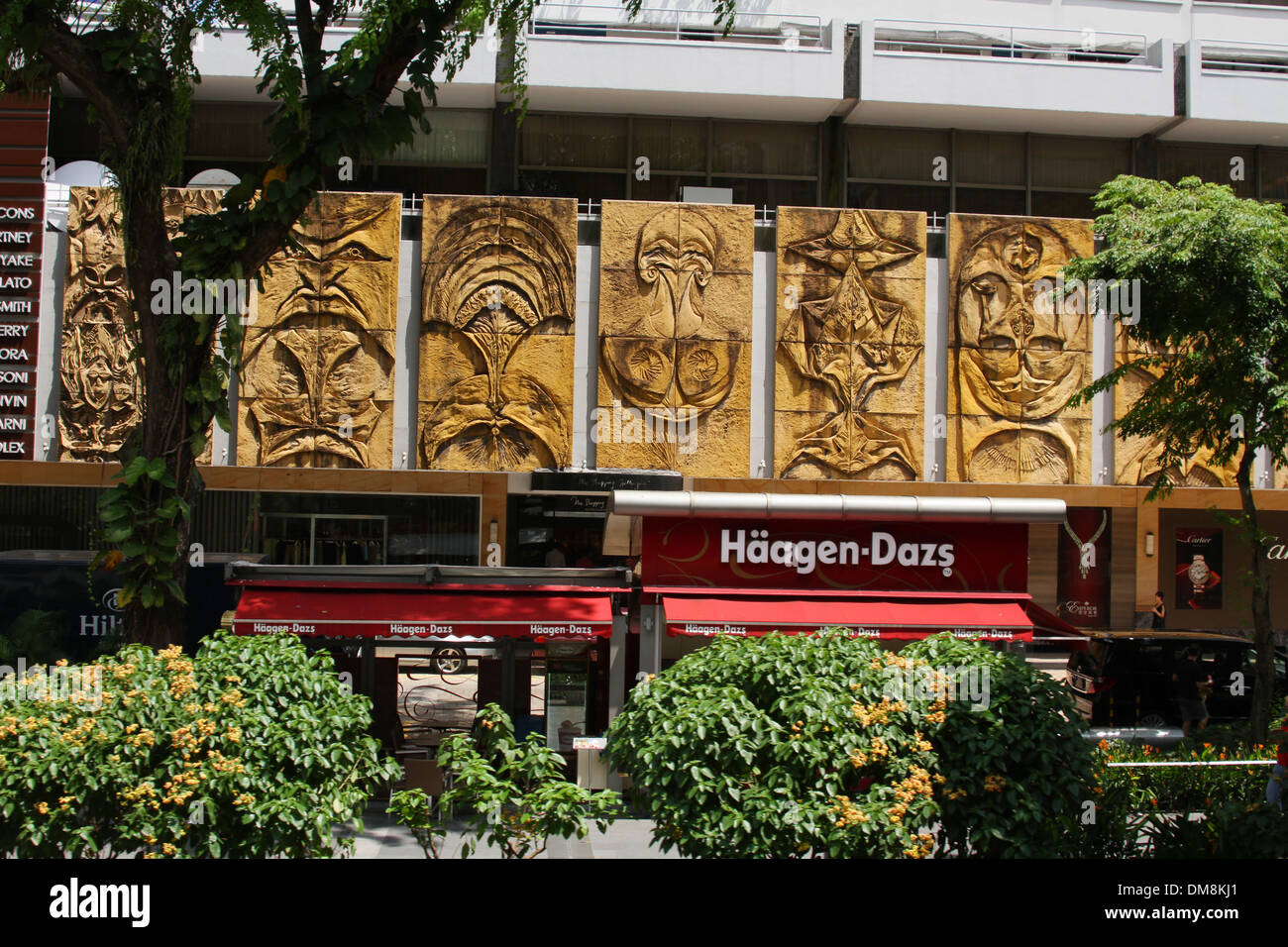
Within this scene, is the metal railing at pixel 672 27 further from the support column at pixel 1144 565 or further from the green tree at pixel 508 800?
the green tree at pixel 508 800

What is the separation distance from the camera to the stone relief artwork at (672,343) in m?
20.9

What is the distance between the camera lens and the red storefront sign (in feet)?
43.1

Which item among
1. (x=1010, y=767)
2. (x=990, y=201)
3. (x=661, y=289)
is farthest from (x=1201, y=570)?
(x=1010, y=767)

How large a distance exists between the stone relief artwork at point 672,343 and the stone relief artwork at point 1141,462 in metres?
7.93

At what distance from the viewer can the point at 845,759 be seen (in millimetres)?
6312

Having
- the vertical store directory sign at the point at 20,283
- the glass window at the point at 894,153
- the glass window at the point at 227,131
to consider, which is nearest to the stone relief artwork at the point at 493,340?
the glass window at the point at 227,131

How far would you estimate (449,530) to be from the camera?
2262cm

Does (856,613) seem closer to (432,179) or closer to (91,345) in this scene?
(432,179)

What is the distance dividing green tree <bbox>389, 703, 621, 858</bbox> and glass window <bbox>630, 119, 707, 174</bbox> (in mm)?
18548

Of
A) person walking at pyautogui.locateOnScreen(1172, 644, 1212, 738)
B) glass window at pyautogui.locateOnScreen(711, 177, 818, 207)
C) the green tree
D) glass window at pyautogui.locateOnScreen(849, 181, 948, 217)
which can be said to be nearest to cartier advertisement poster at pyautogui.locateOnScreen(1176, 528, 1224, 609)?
glass window at pyautogui.locateOnScreen(849, 181, 948, 217)

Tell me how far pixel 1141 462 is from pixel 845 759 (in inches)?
723
